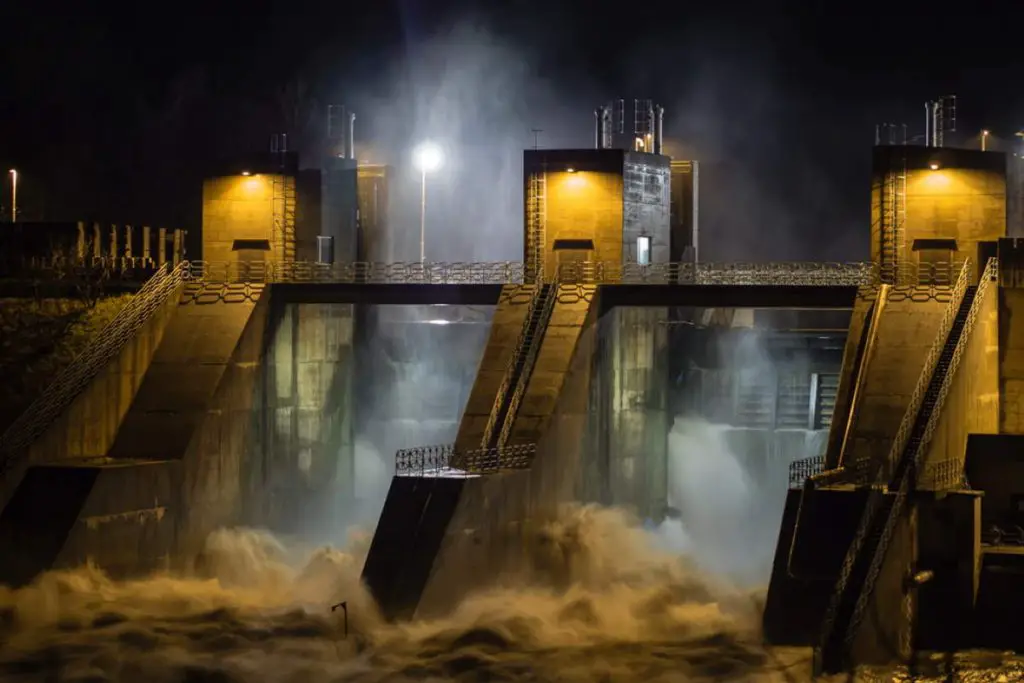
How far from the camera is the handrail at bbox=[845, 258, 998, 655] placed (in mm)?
34781

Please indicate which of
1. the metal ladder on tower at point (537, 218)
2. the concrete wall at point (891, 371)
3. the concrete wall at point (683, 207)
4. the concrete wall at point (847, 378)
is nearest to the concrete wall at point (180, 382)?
the metal ladder on tower at point (537, 218)

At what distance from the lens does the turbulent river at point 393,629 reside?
35344mm

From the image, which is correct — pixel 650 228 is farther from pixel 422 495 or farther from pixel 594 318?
pixel 422 495

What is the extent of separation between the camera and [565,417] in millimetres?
44375

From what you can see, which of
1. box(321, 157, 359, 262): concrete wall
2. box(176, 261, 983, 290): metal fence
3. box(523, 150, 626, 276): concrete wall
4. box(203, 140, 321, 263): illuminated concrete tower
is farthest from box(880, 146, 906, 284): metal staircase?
box(203, 140, 321, 263): illuminated concrete tower

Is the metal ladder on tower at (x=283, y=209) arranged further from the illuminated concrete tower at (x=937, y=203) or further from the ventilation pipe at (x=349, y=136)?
the illuminated concrete tower at (x=937, y=203)

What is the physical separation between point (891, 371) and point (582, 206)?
1165cm

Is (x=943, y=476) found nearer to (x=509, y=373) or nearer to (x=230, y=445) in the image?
(x=509, y=373)

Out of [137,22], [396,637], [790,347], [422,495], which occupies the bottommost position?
[396,637]

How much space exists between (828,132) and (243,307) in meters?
21.5

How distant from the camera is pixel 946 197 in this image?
46438 millimetres

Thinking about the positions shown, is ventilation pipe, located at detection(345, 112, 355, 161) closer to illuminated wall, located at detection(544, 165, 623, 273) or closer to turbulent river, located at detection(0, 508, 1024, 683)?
illuminated wall, located at detection(544, 165, 623, 273)

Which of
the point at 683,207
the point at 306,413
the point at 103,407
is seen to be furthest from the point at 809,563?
the point at 683,207

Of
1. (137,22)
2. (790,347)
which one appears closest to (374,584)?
(790,347)
